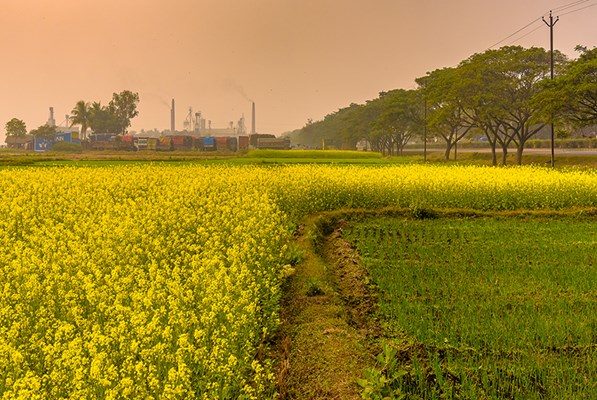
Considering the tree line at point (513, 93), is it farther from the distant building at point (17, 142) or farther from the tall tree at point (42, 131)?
the distant building at point (17, 142)

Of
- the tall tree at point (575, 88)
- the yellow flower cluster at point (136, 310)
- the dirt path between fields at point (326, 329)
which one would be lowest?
the dirt path between fields at point (326, 329)

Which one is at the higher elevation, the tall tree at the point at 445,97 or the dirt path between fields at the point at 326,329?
the tall tree at the point at 445,97

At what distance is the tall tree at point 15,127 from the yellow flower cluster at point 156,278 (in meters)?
124

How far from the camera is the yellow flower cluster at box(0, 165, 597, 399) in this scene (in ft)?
15.9

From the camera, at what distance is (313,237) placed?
1309 centimetres

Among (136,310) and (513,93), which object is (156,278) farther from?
(513,93)

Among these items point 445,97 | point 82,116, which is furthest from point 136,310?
point 82,116

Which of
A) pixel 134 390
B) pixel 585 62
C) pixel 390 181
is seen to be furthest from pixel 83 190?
pixel 585 62

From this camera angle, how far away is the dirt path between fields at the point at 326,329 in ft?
19.1

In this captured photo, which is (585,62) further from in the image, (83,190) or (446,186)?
(83,190)

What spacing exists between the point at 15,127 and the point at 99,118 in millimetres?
22948

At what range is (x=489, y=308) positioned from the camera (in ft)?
26.7

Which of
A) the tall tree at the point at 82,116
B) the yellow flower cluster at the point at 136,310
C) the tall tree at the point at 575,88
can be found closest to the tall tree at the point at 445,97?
the tall tree at the point at 575,88

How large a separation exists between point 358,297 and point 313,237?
4.09 meters
